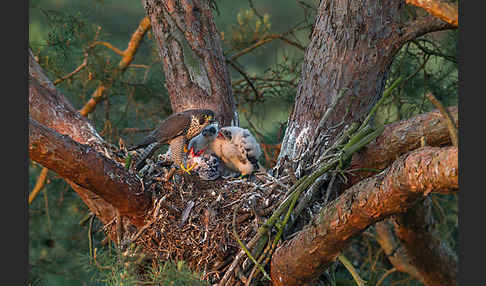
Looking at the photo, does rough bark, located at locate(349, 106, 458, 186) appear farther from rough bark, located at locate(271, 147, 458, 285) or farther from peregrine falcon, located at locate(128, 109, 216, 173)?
peregrine falcon, located at locate(128, 109, 216, 173)

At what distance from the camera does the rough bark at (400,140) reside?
8.16 feet

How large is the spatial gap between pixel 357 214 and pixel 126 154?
142 centimetres

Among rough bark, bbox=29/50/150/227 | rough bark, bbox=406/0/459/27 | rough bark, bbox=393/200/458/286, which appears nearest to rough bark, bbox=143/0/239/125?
rough bark, bbox=29/50/150/227

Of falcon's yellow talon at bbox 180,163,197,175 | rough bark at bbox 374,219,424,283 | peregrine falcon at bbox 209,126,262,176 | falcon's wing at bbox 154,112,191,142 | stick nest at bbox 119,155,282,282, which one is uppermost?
falcon's wing at bbox 154,112,191,142

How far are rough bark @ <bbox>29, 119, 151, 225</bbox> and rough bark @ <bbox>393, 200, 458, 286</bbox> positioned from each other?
1.67m

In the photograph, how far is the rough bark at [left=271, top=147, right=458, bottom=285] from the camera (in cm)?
173

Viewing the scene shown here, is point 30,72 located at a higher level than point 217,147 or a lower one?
higher

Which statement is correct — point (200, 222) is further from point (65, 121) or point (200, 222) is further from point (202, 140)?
point (202, 140)

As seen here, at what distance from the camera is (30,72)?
3.24 meters

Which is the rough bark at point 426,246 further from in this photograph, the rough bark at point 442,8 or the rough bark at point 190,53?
the rough bark at point 442,8

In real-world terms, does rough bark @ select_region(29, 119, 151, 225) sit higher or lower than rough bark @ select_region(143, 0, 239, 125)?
lower

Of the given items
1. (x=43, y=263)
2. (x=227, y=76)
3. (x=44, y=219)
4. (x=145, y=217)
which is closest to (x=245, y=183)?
(x=145, y=217)

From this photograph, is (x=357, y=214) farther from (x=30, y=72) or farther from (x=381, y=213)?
(x=30, y=72)

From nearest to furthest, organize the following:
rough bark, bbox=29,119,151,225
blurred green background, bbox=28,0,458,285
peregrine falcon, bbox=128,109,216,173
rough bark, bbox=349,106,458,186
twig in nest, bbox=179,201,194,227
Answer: rough bark, bbox=29,119,151,225, rough bark, bbox=349,106,458,186, twig in nest, bbox=179,201,194,227, peregrine falcon, bbox=128,109,216,173, blurred green background, bbox=28,0,458,285
